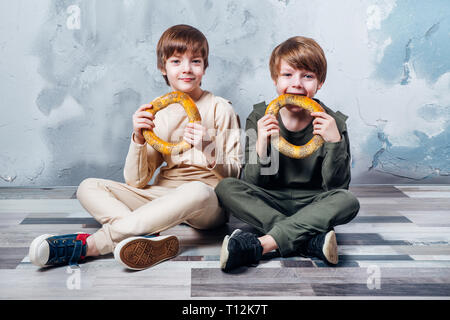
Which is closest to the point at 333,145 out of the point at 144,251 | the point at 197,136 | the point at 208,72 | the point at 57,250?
the point at 197,136

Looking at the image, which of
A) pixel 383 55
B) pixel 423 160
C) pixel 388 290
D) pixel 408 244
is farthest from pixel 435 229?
pixel 383 55

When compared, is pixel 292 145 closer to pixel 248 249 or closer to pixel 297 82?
pixel 297 82

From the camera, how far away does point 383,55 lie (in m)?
2.46

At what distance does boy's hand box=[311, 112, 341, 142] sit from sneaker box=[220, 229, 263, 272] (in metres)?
0.40

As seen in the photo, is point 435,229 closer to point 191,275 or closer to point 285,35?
point 191,275

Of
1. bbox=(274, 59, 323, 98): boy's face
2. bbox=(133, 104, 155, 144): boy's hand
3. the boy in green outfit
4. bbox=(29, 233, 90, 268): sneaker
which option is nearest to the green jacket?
the boy in green outfit

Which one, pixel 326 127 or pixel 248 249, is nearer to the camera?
pixel 248 249

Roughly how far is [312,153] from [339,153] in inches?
3.7

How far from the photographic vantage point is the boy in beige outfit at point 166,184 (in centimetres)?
140

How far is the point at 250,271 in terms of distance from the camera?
137 cm

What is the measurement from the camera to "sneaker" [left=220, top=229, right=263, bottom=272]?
1349 millimetres

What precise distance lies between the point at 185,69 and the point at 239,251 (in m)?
0.64

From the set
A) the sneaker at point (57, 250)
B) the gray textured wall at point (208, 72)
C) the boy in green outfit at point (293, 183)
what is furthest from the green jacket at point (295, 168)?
the gray textured wall at point (208, 72)

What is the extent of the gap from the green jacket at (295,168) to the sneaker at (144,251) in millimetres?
374
